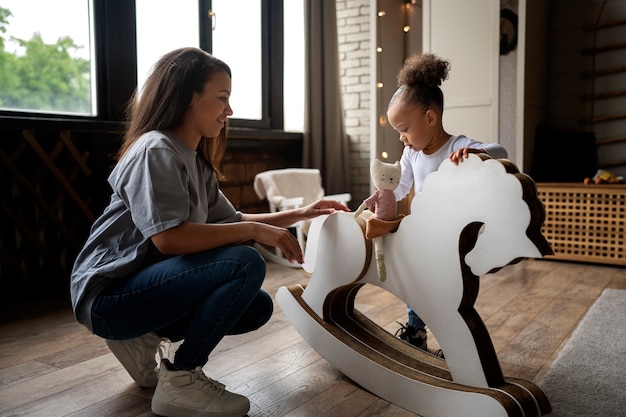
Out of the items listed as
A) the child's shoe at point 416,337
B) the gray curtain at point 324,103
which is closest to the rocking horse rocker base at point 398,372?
the child's shoe at point 416,337

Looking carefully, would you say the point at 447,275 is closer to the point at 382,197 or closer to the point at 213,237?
the point at 382,197

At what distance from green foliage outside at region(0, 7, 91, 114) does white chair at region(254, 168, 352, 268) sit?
1109 millimetres

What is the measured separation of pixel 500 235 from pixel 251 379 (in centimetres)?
86

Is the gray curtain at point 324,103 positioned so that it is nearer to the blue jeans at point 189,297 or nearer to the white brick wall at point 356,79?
the white brick wall at point 356,79

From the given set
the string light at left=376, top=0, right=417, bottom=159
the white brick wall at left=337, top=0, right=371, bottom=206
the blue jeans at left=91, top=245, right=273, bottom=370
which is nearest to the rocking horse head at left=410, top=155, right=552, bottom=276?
the blue jeans at left=91, top=245, right=273, bottom=370

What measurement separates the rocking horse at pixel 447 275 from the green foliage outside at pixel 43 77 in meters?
1.85

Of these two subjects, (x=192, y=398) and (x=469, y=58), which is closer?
(x=192, y=398)

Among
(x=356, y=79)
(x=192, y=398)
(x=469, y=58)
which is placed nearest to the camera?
(x=192, y=398)

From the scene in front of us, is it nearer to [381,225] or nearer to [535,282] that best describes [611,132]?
[535,282]

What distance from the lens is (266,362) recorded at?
6.03 feet

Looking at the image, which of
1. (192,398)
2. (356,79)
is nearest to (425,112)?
(192,398)

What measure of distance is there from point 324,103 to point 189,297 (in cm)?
321

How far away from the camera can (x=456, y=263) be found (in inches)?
53.7

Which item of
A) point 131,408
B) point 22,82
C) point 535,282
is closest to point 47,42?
point 22,82
